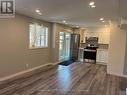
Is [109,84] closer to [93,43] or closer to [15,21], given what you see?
[15,21]

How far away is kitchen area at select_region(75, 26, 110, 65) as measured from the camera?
868 centimetres

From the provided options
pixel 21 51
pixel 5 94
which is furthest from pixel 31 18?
pixel 5 94

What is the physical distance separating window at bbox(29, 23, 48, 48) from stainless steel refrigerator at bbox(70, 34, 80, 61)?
9.65 feet

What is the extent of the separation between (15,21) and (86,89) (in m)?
3.49

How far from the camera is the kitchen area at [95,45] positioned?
868cm

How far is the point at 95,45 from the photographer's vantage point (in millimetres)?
9492

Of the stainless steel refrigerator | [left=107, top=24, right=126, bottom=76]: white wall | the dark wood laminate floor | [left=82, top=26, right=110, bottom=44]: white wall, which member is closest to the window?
the dark wood laminate floor

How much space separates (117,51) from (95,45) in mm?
3671

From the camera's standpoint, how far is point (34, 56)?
6270mm

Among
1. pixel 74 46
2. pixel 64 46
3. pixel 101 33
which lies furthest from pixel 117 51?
pixel 74 46

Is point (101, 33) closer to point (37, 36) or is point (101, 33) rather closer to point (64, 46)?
point (64, 46)

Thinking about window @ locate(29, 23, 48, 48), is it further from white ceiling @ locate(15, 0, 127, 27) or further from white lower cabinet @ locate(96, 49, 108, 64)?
white lower cabinet @ locate(96, 49, 108, 64)

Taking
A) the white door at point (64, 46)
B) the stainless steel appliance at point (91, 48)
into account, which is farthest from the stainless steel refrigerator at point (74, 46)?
the stainless steel appliance at point (91, 48)

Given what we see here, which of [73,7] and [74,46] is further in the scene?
[74,46]
